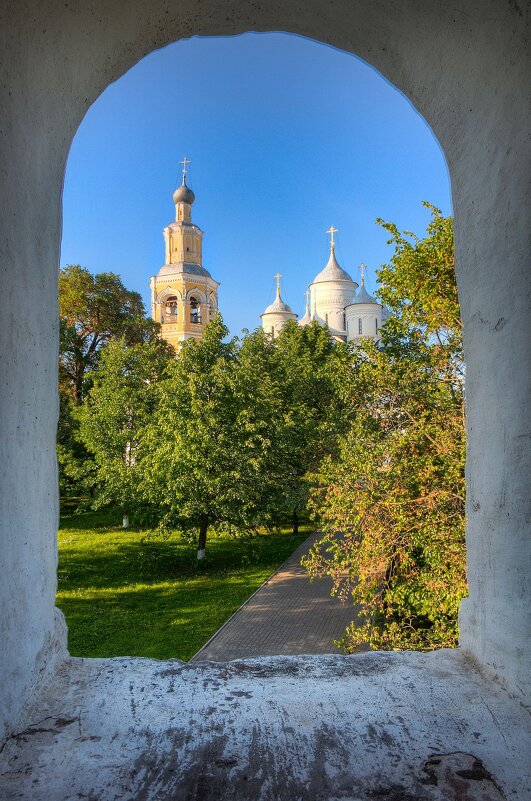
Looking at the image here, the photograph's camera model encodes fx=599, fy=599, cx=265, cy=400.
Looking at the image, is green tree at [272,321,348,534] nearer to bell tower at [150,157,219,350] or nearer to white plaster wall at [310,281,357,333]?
bell tower at [150,157,219,350]

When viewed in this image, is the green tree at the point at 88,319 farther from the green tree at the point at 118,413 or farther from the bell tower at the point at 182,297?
the bell tower at the point at 182,297

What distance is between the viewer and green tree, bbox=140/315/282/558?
14.2 meters

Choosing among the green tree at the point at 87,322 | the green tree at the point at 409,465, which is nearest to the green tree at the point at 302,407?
the green tree at the point at 409,465

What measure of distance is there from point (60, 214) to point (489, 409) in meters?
1.56

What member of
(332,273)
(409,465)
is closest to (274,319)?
(332,273)

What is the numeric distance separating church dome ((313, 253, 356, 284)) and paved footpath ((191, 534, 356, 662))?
31.5 meters

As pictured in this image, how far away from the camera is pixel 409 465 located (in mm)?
7168

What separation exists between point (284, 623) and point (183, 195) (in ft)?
114

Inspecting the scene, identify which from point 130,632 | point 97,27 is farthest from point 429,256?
point 130,632

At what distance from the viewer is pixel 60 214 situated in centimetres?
204

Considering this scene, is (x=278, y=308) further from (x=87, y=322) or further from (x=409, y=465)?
(x=409, y=465)

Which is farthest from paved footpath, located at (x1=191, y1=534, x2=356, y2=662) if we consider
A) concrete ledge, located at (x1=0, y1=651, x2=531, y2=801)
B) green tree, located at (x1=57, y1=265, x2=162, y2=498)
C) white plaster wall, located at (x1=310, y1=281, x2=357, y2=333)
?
white plaster wall, located at (x1=310, y1=281, x2=357, y2=333)

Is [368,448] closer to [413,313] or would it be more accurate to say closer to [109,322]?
[413,313]

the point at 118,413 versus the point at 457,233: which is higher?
the point at 118,413
